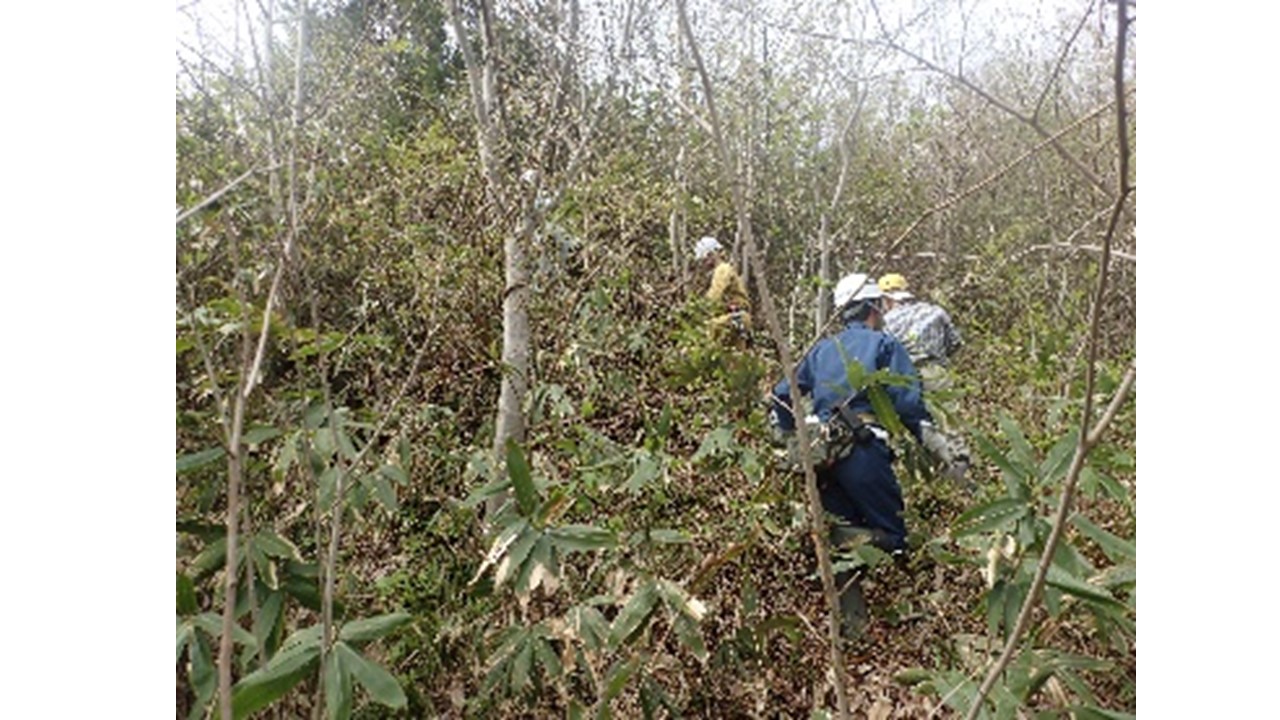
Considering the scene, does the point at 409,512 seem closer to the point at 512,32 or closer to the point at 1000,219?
the point at 512,32

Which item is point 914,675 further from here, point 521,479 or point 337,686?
point 337,686

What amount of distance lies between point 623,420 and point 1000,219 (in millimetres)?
2159

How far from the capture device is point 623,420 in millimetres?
2264

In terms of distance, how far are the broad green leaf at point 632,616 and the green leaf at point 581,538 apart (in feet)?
0.29

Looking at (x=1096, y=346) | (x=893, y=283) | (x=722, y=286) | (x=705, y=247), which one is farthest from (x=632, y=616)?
(x=705, y=247)

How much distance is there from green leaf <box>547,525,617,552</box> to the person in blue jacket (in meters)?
0.72

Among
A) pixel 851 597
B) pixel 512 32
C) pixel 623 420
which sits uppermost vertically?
pixel 512 32

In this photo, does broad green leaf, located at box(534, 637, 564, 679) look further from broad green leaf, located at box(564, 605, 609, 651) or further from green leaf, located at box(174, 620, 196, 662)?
green leaf, located at box(174, 620, 196, 662)

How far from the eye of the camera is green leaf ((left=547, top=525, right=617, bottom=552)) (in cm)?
141

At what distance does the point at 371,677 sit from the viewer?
→ 1163 millimetres

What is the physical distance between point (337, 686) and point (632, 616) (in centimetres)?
42

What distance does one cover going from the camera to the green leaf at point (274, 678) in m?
1.12

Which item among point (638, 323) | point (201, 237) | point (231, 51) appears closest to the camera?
point (201, 237)
